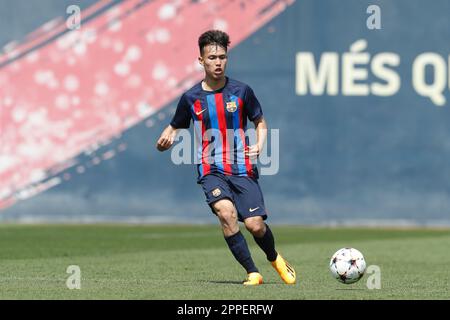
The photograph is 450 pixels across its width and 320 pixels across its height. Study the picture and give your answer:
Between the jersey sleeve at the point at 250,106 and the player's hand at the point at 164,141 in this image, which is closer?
the player's hand at the point at 164,141

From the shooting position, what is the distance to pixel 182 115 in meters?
9.73

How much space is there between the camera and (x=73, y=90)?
2012 cm

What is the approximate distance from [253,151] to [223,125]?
0.36 metres

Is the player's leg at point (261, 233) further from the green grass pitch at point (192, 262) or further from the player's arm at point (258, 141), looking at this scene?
the player's arm at point (258, 141)

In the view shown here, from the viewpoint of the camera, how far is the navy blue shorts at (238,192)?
9.36 m

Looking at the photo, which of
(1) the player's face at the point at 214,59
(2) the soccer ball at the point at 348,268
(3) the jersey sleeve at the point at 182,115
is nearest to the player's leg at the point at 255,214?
(2) the soccer ball at the point at 348,268

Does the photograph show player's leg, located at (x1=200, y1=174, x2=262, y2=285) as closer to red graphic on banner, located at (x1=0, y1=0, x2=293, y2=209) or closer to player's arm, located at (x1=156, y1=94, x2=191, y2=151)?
player's arm, located at (x1=156, y1=94, x2=191, y2=151)

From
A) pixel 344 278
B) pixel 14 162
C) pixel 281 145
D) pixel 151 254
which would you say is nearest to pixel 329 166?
pixel 281 145

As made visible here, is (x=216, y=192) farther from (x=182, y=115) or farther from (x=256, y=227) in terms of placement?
(x=182, y=115)

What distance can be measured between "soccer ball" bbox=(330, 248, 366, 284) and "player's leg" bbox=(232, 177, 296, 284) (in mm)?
459

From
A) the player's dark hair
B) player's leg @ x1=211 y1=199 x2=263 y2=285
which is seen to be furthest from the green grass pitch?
the player's dark hair

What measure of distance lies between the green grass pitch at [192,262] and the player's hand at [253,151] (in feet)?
3.52

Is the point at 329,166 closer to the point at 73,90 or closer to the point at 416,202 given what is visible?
the point at 416,202
